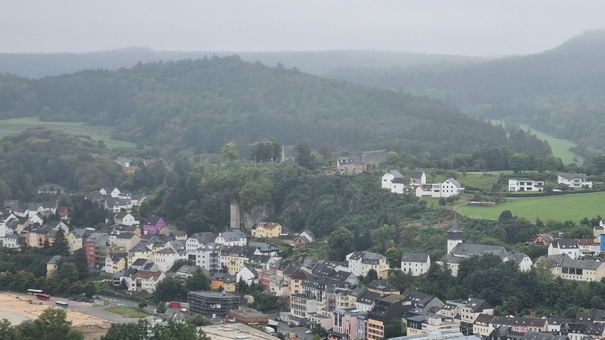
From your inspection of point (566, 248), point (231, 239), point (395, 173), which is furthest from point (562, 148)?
point (566, 248)

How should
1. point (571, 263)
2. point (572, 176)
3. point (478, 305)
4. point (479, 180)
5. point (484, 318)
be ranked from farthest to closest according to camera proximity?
point (479, 180)
point (572, 176)
point (571, 263)
point (478, 305)
point (484, 318)

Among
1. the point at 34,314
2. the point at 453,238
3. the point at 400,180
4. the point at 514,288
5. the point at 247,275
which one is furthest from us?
the point at 400,180

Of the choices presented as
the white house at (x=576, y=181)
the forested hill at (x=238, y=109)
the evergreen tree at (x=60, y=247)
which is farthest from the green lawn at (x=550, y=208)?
the forested hill at (x=238, y=109)

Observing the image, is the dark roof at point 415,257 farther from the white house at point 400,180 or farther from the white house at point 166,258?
the white house at point 166,258

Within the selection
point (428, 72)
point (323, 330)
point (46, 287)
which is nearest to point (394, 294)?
point (323, 330)

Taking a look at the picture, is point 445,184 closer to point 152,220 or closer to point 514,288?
point 514,288

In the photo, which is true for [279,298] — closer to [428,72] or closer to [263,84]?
[263,84]

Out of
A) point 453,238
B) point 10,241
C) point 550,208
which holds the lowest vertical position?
point 10,241

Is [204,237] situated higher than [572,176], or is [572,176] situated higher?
[572,176]
